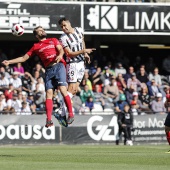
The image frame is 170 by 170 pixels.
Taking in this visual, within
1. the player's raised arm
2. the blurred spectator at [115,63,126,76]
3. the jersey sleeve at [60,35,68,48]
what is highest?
the jersey sleeve at [60,35,68,48]

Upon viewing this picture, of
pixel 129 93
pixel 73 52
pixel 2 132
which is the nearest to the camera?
pixel 73 52

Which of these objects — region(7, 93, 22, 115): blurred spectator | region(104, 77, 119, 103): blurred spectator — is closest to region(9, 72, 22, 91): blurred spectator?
region(7, 93, 22, 115): blurred spectator

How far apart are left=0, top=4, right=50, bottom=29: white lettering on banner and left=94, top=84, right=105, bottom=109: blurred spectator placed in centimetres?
318

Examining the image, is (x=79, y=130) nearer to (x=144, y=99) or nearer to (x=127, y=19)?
(x=144, y=99)

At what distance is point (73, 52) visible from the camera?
52.6ft

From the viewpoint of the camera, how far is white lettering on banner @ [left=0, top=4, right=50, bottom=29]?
28875 millimetres

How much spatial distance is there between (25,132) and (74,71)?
932 cm

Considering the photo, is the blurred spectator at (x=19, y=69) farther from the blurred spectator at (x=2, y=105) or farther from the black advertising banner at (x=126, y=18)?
the black advertising banner at (x=126, y=18)

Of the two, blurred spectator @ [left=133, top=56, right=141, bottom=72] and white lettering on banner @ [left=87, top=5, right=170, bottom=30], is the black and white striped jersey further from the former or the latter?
blurred spectator @ [left=133, top=56, right=141, bottom=72]

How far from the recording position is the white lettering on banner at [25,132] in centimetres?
2530

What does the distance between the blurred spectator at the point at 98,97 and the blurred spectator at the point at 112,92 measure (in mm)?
245

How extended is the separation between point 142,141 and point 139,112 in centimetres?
109

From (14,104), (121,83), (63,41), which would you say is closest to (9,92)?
(14,104)

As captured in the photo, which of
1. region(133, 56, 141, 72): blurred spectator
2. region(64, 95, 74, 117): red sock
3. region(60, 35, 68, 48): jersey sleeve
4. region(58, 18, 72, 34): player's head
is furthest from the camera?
region(133, 56, 141, 72): blurred spectator
